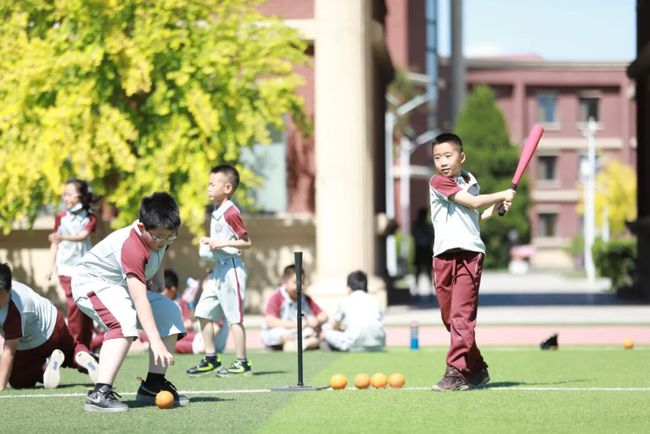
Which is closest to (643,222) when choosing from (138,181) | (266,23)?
(266,23)

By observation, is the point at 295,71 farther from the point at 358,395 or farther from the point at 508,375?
the point at 358,395

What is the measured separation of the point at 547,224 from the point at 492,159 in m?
13.2

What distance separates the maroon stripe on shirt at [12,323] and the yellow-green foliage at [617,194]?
6545cm

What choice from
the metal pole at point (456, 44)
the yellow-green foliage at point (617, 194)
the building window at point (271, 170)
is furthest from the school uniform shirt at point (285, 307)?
the yellow-green foliage at point (617, 194)

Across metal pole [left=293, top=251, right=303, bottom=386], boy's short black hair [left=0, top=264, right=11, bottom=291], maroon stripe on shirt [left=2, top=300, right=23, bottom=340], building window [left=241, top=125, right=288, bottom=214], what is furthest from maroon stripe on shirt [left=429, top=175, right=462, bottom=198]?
building window [left=241, top=125, right=288, bottom=214]

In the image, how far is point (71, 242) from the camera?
14938 mm

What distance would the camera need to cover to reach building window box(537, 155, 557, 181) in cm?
8900

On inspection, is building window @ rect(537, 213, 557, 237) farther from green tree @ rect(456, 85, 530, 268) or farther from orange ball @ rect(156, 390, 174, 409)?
orange ball @ rect(156, 390, 174, 409)

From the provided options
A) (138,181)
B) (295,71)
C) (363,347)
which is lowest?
(363,347)

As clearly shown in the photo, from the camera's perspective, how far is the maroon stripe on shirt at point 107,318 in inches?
358

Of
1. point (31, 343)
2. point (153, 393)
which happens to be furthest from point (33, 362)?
point (153, 393)

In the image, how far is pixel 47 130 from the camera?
2009cm

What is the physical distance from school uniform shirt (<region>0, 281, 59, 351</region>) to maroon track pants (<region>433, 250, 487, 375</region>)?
10.8 ft

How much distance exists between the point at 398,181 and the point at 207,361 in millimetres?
62186
